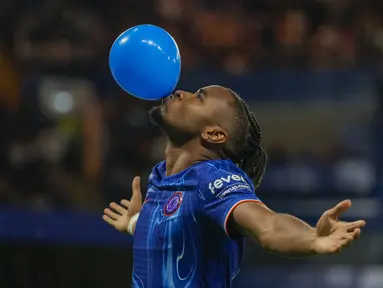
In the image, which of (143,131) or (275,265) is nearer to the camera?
(275,265)

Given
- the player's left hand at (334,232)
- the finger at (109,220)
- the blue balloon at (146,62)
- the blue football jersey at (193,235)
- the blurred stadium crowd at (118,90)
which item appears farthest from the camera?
the blurred stadium crowd at (118,90)

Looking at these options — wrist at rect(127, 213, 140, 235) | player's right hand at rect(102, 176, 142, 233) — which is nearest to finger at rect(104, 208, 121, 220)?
player's right hand at rect(102, 176, 142, 233)

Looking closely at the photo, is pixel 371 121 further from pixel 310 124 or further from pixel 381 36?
pixel 381 36

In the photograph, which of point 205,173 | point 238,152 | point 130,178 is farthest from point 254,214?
point 130,178

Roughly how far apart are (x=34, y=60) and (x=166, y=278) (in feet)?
19.0

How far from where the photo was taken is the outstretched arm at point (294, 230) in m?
2.59

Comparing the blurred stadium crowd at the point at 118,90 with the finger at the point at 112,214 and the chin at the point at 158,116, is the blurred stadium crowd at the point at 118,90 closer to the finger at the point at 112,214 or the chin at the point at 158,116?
the finger at the point at 112,214

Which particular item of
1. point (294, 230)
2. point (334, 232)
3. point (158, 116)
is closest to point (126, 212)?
point (158, 116)

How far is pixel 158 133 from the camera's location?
25.8 feet

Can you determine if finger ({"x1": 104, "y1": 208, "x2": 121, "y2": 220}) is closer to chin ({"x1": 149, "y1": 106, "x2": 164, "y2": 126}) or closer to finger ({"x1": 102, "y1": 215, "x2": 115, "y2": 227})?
finger ({"x1": 102, "y1": 215, "x2": 115, "y2": 227})

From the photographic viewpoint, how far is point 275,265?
22.3ft

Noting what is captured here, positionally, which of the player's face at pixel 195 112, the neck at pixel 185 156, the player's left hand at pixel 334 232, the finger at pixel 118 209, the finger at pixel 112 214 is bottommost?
the player's left hand at pixel 334 232

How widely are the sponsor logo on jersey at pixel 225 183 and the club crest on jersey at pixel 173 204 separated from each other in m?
0.19

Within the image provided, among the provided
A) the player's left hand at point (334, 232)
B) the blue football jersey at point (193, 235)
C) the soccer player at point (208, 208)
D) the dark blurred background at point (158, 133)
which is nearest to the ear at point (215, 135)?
the soccer player at point (208, 208)
